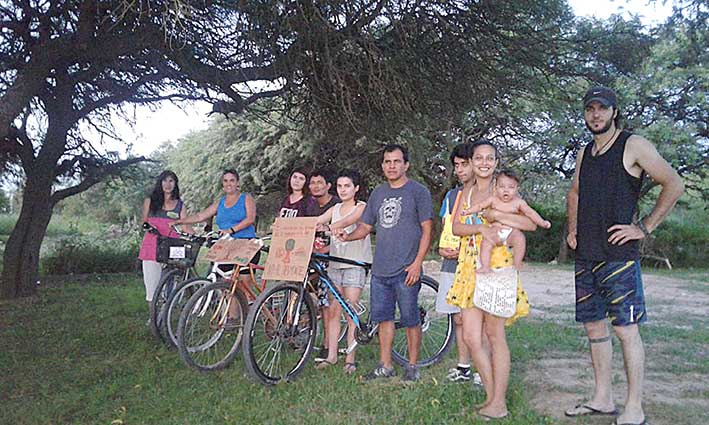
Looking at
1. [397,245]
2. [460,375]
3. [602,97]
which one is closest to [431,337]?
[460,375]

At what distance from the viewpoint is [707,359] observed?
5.20m

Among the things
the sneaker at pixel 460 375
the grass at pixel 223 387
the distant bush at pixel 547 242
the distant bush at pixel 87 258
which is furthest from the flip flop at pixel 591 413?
the distant bush at pixel 547 242

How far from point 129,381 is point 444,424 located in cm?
241

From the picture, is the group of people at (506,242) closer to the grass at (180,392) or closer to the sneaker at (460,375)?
the sneaker at (460,375)

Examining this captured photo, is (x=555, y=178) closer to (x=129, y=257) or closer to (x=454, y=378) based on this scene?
(x=129, y=257)

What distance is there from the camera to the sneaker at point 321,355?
16.0 ft

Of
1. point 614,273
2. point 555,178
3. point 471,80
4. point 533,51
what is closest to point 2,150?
point 471,80

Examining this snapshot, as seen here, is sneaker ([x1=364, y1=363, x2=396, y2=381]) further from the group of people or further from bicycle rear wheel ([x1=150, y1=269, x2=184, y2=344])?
bicycle rear wheel ([x1=150, y1=269, x2=184, y2=344])

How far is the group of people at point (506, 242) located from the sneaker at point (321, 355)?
541mm

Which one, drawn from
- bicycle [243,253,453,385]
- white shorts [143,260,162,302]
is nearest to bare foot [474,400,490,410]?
bicycle [243,253,453,385]

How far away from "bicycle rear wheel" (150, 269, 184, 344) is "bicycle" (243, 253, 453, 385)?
1252 millimetres

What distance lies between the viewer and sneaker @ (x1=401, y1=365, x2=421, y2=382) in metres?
4.47

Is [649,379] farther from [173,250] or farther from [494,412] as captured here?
[173,250]

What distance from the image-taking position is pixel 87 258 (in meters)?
12.9
